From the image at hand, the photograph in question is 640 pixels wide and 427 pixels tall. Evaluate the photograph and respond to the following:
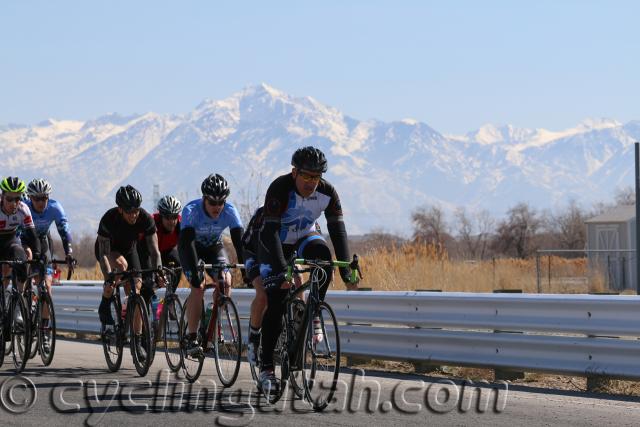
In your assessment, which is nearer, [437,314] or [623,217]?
[437,314]

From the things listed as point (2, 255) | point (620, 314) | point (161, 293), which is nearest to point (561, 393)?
point (620, 314)

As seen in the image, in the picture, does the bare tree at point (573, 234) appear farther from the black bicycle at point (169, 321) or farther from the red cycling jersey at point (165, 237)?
the black bicycle at point (169, 321)

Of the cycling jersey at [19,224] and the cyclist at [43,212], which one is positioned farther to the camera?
the cyclist at [43,212]

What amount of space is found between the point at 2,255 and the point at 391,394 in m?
5.19

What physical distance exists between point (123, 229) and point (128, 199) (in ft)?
1.62

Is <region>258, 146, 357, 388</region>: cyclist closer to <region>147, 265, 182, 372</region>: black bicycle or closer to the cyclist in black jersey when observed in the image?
<region>147, 265, 182, 372</region>: black bicycle

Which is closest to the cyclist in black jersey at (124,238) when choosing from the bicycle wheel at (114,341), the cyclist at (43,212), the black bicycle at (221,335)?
the bicycle wheel at (114,341)

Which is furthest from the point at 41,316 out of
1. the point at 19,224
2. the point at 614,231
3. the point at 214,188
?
the point at 614,231

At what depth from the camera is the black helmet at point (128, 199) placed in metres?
12.7

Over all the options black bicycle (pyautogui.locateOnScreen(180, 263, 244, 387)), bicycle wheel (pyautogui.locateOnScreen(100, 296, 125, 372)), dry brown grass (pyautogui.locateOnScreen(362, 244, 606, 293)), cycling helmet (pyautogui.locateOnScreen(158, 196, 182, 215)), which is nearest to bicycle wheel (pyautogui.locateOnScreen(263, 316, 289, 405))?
black bicycle (pyautogui.locateOnScreen(180, 263, 244, 387))

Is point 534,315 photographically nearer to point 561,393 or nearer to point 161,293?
point 561,393

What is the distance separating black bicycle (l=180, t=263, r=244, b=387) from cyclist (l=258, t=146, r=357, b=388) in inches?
42.9

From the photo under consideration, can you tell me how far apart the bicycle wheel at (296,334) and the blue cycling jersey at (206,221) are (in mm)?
2281

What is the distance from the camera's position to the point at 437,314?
12.7 metres
